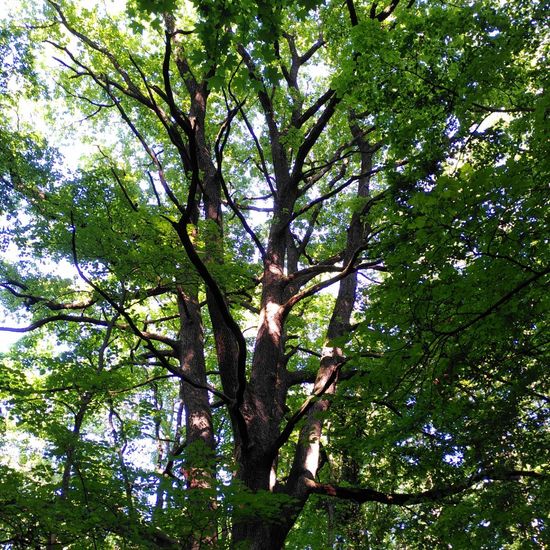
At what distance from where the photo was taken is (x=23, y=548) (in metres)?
3.93

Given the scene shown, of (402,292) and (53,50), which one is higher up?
(53,50)

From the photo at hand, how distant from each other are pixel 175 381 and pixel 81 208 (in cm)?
1205

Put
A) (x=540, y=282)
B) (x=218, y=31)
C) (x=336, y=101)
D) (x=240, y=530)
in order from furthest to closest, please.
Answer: (x=336, y=101)
(x=240, y=530)
(x=540, y=282)
(x=218, y=31)

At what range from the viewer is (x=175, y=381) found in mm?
17891

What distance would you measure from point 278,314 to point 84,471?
324 centimetres

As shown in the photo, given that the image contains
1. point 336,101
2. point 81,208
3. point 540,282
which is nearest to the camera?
point 540,282

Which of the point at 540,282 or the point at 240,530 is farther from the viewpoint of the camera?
the point at 240,530

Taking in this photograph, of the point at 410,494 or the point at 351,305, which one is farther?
the point at 351,305

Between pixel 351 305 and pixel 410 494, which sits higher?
pixel 351 305

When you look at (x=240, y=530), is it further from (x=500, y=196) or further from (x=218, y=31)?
(x=218, y=31)

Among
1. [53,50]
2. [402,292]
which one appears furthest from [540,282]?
[53,50]

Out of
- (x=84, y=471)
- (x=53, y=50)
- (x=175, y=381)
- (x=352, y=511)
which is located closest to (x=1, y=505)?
(x=84, y=471)

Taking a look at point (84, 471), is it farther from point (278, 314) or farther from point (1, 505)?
point (278, 314)

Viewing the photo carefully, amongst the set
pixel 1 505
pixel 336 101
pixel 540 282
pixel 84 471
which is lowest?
pixel 1 505
